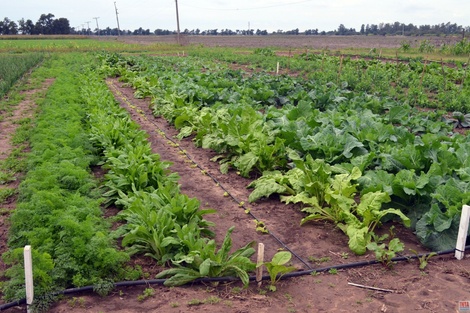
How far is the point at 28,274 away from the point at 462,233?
4.09 meters

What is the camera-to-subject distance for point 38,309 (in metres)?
3.55

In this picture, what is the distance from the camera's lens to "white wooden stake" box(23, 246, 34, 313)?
11.2 feet

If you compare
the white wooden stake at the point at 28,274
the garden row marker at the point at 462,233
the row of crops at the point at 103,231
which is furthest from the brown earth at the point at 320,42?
the white wooden stake at the point at 28,274

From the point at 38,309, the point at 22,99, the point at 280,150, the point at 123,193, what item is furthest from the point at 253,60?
the point at 38,309

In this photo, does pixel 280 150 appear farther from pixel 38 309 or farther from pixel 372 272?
pixel 38 309

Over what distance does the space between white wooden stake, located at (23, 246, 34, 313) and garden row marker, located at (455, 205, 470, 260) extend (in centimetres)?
403

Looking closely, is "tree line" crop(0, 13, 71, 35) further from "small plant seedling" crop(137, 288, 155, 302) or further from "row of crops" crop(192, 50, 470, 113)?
"small plant seedling" crop(137, 288, 155, 302)

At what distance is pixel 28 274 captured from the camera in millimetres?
3447

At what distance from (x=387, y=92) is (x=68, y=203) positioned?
12468 millimetres

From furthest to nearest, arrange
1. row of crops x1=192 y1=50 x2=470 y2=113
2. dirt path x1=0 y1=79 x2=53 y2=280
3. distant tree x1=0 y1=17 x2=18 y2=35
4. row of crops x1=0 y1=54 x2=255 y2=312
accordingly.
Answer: distant tree x1=0 y1=17 x2=18 y2=35
row of crops x1=192 y1=50 x2=470 y2=113
dirt path x1=0 y1=79 x2=53 y2=280
row of crops x1=0 y1=54 x2=255 y2=312

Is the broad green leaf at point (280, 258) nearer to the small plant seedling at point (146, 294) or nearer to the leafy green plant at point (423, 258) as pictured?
the small plant seedling at point (146, 294)

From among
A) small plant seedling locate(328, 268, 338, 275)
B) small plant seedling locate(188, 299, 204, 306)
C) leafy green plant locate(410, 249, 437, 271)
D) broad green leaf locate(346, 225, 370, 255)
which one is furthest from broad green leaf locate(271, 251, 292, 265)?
leafy green plant locate(410, 249, 437, 271)

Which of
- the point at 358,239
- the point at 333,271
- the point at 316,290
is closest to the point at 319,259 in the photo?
the point at 333,271

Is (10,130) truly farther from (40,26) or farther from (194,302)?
(40,26)
